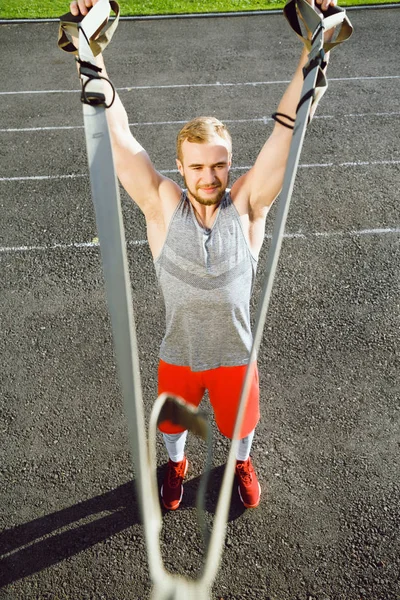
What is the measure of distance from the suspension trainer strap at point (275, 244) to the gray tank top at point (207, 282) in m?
0.82

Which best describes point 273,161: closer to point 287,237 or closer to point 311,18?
point 311,18

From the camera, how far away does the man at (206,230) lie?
2348 mm

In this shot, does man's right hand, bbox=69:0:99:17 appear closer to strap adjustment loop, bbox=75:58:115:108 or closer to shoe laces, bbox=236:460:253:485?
strap adjustment loop, bbox=75:58:115:108

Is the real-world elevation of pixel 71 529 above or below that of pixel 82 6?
below

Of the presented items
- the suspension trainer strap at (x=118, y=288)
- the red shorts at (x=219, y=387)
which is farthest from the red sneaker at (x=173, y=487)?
the suspension trainer strap at (x=118, y=288)

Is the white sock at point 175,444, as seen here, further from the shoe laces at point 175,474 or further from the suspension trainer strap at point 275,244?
the suspension trainer strap at point 275,244

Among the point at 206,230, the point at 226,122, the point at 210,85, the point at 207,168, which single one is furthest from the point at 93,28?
the point at 210,85

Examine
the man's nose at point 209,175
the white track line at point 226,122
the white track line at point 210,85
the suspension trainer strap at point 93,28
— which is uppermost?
the suspension trainer strap at point 93,28

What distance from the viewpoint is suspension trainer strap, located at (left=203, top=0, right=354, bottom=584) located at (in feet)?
4.17

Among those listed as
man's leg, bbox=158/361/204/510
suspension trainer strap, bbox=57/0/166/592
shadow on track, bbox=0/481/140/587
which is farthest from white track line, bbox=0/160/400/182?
suspension trainer strap, bbox=57/0/166/592

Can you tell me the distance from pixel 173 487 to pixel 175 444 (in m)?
0.39

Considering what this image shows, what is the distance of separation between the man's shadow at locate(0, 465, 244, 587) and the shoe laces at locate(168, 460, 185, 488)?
165mm

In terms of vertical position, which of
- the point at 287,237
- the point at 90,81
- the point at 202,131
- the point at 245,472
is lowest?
the point at 287,237

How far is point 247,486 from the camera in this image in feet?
11.3
